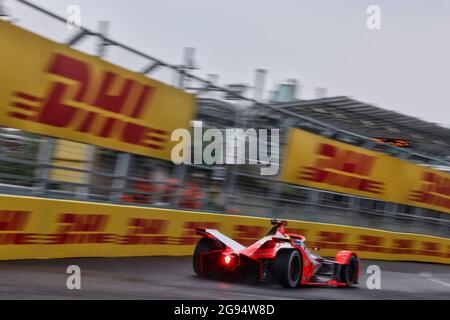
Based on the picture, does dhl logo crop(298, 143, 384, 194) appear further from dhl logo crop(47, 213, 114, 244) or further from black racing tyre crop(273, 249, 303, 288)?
black racing tyre crop(273, 249, 303, 288)

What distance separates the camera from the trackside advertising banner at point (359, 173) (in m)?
13.8

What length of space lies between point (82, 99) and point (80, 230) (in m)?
1.78

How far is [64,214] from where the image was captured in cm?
875

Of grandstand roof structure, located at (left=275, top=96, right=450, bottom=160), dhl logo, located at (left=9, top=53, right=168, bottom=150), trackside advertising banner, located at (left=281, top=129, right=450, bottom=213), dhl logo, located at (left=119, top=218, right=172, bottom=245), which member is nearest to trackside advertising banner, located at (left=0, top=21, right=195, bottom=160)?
dhl logo, located at (left=9, top=53, right=168, bottom=150)

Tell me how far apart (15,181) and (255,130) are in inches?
209

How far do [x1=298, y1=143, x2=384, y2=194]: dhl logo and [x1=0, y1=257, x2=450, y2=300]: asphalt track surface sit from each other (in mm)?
4297

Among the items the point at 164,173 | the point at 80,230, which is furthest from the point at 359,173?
the point at 80,230

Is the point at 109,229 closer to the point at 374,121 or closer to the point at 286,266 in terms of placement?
the point at 286,266

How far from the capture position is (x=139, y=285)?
7.20 m

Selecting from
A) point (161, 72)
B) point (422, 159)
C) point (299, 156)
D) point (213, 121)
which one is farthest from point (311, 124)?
point (422, 159)

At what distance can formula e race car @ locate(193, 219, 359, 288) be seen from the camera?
7.56 m

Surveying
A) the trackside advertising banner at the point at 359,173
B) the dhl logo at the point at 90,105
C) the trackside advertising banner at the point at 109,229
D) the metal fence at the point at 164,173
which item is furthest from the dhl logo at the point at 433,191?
the dhl logo at the point at 90,105
